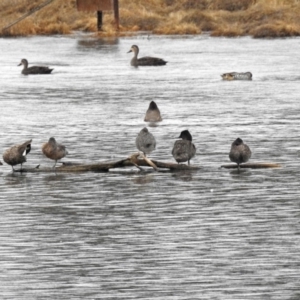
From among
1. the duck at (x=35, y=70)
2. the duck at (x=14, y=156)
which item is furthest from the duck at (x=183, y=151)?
the duck at (x=35, y=70)

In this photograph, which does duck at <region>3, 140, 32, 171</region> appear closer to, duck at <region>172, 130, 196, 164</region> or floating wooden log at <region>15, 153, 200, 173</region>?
floating wooden log at <region>15, 153, 200, 173</region>

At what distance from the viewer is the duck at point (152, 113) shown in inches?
891

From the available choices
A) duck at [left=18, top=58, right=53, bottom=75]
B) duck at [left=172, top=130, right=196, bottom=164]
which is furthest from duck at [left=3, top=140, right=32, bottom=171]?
duck at [left=18, top=58, right=53, bottom=75]

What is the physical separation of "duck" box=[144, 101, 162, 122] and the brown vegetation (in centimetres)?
3295

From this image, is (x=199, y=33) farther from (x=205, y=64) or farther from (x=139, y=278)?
(x=139, y=278)

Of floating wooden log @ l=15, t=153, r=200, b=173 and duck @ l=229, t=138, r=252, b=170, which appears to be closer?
duck @ l=229, t=138, r=252, b=170

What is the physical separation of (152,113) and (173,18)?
1658 inches

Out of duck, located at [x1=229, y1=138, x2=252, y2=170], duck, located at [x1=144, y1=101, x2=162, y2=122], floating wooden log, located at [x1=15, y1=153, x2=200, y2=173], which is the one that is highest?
duck, located at [x1=229, y1=138, x2=252, y2=170]

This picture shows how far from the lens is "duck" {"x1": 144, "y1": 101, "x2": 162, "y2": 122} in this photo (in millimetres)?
22641

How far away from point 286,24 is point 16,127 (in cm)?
3516

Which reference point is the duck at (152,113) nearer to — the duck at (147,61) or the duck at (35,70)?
the duck at (35,70)

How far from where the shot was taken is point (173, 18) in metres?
64.4

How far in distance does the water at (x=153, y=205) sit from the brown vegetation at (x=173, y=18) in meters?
28.7

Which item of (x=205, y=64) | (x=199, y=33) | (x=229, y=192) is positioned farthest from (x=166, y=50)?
(x=229, y=192)
